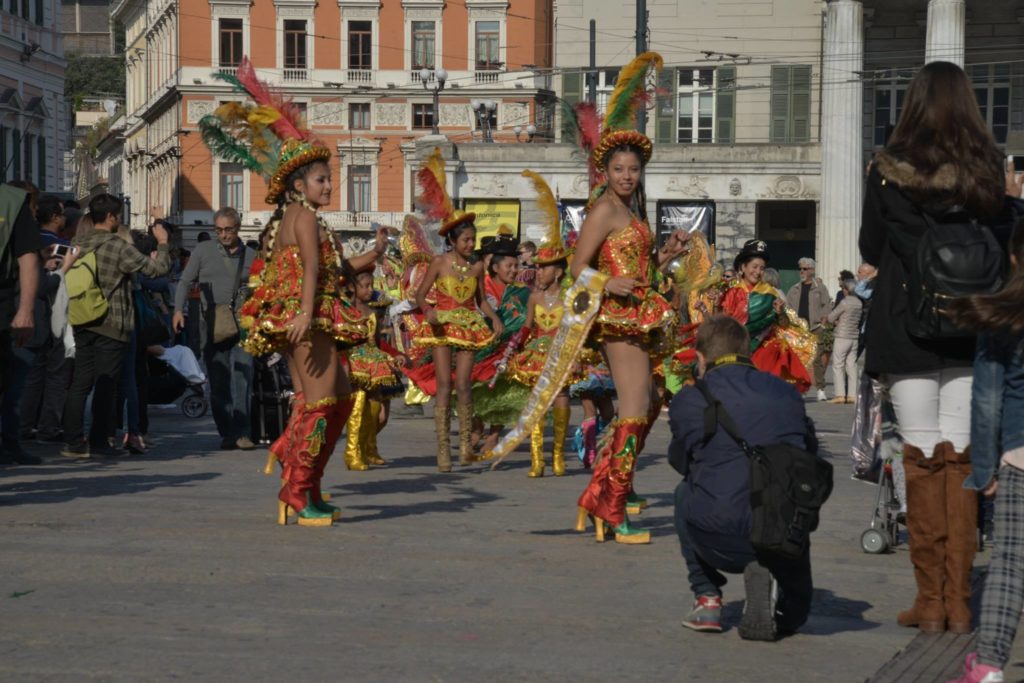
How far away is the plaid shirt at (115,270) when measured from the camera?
14180 millimetres

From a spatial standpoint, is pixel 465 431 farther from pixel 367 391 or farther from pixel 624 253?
pixel 624 253

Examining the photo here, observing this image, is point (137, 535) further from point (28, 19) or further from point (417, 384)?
point (28, 19)

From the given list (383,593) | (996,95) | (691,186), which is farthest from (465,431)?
(996,95)

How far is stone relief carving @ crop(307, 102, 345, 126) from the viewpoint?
85.1 m

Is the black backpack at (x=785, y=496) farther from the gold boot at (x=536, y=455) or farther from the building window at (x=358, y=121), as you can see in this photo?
the building window at (x=358, y=121)

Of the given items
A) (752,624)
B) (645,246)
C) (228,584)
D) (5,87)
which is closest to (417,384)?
(645,246)

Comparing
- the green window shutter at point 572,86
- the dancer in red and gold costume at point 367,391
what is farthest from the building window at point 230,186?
the dancer in red and gold costume at point 367,391

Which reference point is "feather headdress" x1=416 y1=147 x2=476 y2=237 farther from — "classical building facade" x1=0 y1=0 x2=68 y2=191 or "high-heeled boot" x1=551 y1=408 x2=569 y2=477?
"classical building facade" x1=0 y1=0 x2=68 y2=191

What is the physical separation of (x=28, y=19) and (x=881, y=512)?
51.4m

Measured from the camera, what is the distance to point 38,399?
15383mm

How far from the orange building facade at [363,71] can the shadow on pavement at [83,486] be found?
72.0m

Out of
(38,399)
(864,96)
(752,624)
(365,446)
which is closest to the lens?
(752,624)

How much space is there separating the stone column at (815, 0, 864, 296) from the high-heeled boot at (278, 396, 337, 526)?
36150 mm

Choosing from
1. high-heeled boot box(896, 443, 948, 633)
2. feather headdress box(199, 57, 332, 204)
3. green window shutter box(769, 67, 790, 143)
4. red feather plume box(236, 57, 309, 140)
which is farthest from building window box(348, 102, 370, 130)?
high-heeled boot box(896, 443, 948, 633)
